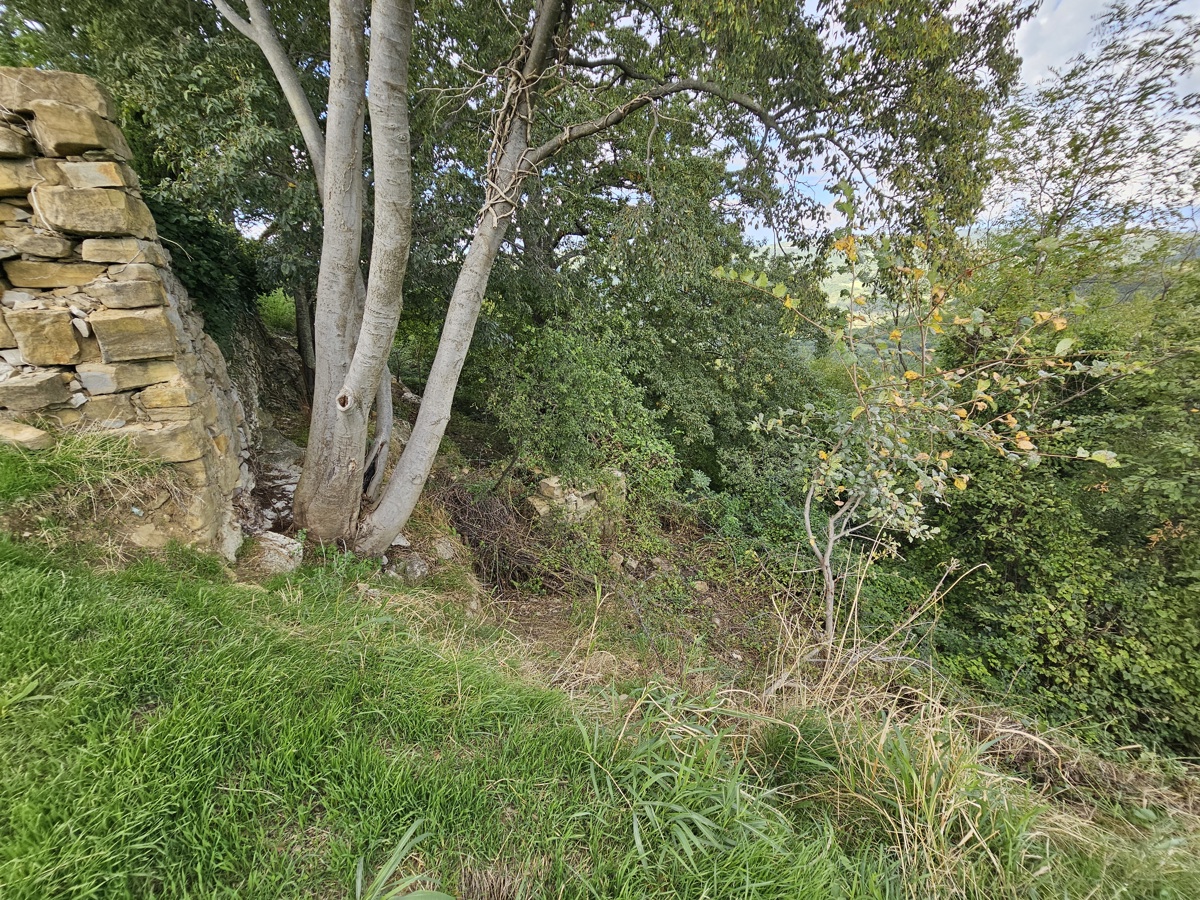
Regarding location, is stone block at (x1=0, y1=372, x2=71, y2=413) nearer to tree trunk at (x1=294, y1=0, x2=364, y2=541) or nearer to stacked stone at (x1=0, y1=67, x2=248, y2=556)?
stacked stone at (x1=0, y1=67, x2=248, y2=556)

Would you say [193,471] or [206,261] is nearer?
[193,471]

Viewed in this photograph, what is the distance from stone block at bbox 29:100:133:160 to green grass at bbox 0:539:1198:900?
2000 millimetres

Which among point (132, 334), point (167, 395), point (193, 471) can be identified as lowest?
point (193, 471)

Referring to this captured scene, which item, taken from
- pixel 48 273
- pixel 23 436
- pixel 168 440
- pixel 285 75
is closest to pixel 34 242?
pixel 48 273

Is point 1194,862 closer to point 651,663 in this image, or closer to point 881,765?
point 881,765

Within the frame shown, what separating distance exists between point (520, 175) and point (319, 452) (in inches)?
100

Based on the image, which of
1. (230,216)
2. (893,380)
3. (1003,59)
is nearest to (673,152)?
(1003,59)

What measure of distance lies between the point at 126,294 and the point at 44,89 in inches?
38.8

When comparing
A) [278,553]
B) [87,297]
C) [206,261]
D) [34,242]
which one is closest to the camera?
[34,242]

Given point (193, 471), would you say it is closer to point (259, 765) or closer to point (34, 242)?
point (34, 242)

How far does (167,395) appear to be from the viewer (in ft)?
8.38

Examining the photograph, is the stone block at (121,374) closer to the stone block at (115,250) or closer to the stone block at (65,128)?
the stone block at (115,250)

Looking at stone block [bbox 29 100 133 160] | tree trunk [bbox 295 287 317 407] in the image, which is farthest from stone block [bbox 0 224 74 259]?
tree trunk [bbox 295 287 317 407]

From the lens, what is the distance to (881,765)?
1782 mm
